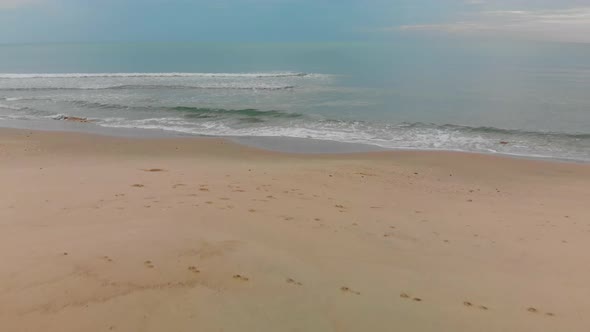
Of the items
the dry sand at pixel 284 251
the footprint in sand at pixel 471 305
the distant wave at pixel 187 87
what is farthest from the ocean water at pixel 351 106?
the footprint in sand at pixel 471 305

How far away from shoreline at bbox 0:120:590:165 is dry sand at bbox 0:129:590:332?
315 cm

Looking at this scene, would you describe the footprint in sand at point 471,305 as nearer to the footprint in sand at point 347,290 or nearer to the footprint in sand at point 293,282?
the footprint in sand at point 347,290

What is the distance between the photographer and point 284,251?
15.7 feet

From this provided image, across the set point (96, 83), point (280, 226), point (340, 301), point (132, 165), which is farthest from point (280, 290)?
point (96, 83)

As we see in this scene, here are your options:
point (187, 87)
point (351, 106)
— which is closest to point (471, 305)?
point (351, 106)

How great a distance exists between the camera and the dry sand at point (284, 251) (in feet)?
11.6

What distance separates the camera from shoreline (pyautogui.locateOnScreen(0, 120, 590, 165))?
12.6 metres

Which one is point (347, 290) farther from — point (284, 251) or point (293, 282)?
point (284, 251)

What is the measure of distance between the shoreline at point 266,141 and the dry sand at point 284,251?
3153mm

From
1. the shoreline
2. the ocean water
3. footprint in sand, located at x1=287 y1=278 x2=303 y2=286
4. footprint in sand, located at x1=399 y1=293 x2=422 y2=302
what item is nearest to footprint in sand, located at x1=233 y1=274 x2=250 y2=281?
footprint in sand, located at x1=287 y1=278 x2=303 y2=286

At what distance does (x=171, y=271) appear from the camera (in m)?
4.07

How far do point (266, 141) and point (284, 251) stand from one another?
9.50m

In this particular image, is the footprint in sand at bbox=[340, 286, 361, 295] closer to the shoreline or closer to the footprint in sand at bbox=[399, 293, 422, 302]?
the footprint in sand at bbox=[399, 293, 422, 302]

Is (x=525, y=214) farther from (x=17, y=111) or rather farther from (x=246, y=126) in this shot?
(x=17, y=111)
